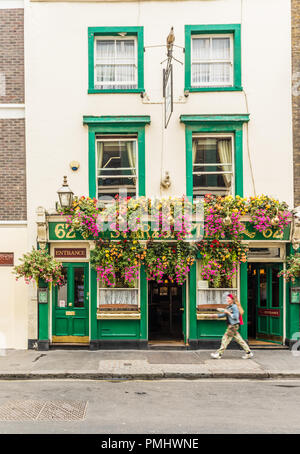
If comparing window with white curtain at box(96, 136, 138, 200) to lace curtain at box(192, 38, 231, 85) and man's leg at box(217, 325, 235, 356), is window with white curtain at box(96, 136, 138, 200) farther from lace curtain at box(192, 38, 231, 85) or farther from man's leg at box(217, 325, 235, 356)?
man's leg at box(217, 325, 235, 356)

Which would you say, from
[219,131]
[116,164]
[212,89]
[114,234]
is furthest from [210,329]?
[212,89]

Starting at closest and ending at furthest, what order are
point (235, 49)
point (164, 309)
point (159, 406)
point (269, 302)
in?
1. point (159, 406)
2. point (235, 49)
3. point (269, 302)
4. point (164, 309)

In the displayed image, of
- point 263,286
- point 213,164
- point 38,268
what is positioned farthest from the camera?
point 263,286

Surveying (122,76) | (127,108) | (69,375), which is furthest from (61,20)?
(69,375)

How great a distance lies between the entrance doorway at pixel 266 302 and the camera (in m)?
11.2

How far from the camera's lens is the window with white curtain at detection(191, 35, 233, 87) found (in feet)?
36.6

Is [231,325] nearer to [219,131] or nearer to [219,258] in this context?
[219,258]

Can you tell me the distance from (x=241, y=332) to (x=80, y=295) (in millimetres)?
4717

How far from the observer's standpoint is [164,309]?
12.5m

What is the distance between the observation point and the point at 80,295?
1103 centimetres

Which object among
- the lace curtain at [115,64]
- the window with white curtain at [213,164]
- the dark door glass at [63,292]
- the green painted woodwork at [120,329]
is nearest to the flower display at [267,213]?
the window with white curtain at [213,164]

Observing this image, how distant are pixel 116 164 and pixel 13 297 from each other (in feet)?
15.9

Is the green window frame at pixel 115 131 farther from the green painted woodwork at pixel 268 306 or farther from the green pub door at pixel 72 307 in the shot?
the green painted woodwork at pixel 268 306
